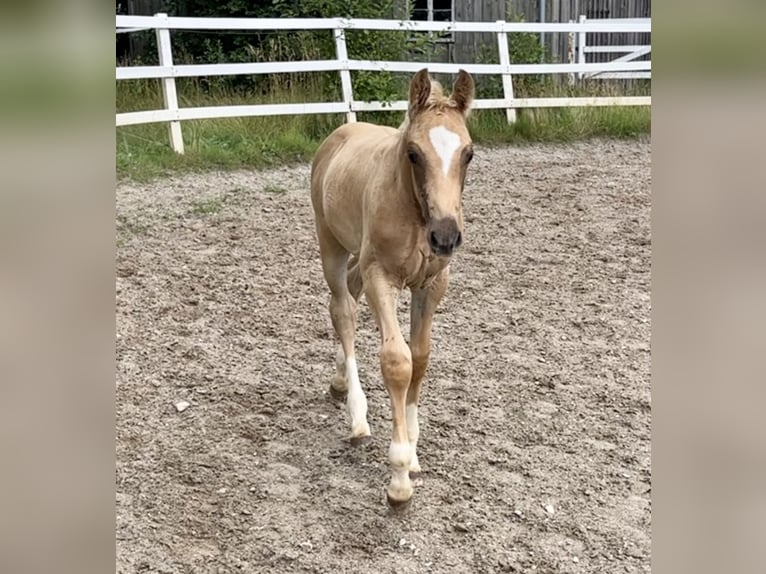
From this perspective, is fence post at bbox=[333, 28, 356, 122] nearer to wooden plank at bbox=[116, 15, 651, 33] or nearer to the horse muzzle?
wooden plank at bbox=[116, 15, 651, 33]

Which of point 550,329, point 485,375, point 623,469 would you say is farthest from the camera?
point 550,329

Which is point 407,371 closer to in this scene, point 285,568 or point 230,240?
point 285,568

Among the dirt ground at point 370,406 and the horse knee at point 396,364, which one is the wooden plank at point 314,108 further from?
the horse knee at point 396,364

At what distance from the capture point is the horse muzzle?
2.59 meters

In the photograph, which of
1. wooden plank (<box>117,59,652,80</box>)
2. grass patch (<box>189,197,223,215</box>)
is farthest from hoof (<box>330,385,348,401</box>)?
wooden plank (<box>117,59,652,80</box>)

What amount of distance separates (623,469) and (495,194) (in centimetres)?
494

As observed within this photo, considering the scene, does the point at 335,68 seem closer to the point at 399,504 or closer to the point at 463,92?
the point at 463,92

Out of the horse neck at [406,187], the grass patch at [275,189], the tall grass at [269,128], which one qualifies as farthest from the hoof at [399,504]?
the tall grass at [269,128]

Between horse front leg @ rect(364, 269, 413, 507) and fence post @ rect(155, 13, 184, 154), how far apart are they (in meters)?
6.04

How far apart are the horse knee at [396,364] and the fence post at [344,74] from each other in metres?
6.92
